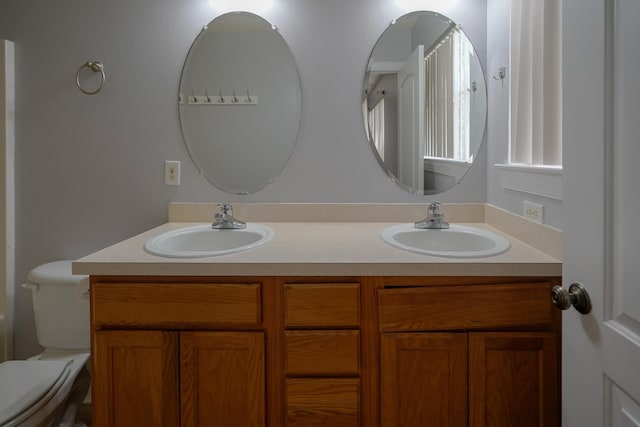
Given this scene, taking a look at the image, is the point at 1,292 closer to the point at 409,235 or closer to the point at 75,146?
the point at 75,146

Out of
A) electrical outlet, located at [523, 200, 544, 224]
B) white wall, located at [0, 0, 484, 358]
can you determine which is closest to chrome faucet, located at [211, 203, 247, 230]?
white wall, located at [0, 0, 484, 358]

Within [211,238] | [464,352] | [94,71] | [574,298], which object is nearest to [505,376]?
[464,352]

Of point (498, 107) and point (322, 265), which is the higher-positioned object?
point (498, 107)

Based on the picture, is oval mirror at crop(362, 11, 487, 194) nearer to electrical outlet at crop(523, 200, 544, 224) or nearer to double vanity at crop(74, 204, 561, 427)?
electrical outlet at crop(523, 200, 544, 224)

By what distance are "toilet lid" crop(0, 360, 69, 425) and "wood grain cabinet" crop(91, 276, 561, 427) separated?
0.25m

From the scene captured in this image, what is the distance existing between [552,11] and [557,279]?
2.62 ft

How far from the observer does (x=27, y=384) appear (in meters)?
1.54

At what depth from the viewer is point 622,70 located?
0.82 m

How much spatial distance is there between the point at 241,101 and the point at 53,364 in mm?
1248

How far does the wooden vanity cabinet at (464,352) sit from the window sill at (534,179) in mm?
285

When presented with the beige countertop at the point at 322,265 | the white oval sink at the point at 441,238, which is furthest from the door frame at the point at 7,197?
the white oval sink at the point at 441,238

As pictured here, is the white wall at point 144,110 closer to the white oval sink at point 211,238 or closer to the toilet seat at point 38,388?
the white oval sink at point 211,238

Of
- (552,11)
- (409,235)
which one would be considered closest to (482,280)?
(409,235)

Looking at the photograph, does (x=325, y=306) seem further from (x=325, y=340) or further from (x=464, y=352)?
(x=464, y=352)
